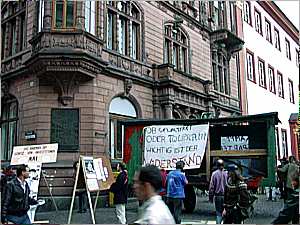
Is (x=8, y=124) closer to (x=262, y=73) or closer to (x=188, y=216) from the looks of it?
(x=188, y=216)

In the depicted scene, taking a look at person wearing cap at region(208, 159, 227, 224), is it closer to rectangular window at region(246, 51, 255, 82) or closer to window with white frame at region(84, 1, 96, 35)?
window with white frame at region(84, 1, 96, 35)

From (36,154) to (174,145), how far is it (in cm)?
410

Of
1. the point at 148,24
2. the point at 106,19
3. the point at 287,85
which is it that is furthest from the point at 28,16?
the point at 287,85

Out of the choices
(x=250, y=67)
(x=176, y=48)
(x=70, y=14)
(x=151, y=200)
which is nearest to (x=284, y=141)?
(x=250, y=67)

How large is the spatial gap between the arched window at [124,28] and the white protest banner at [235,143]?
24.3 feet

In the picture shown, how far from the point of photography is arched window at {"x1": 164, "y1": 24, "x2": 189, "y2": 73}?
858 inches

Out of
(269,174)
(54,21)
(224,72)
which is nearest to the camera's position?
(269,174)

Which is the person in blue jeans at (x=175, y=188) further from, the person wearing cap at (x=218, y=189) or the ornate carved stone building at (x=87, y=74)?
the ornate carved stone building at (x=87, y=74)

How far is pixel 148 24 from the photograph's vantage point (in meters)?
20.2

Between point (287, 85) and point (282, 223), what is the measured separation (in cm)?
3131

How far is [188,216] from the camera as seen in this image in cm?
1234

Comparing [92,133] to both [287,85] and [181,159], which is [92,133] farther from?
[287,85]

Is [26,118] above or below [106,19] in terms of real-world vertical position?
below

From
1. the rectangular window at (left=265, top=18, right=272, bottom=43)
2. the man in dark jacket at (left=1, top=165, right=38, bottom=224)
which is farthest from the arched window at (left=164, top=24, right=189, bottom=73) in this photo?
the man in dark jacket at (left=1, top=165, right=38, bottom=224)
